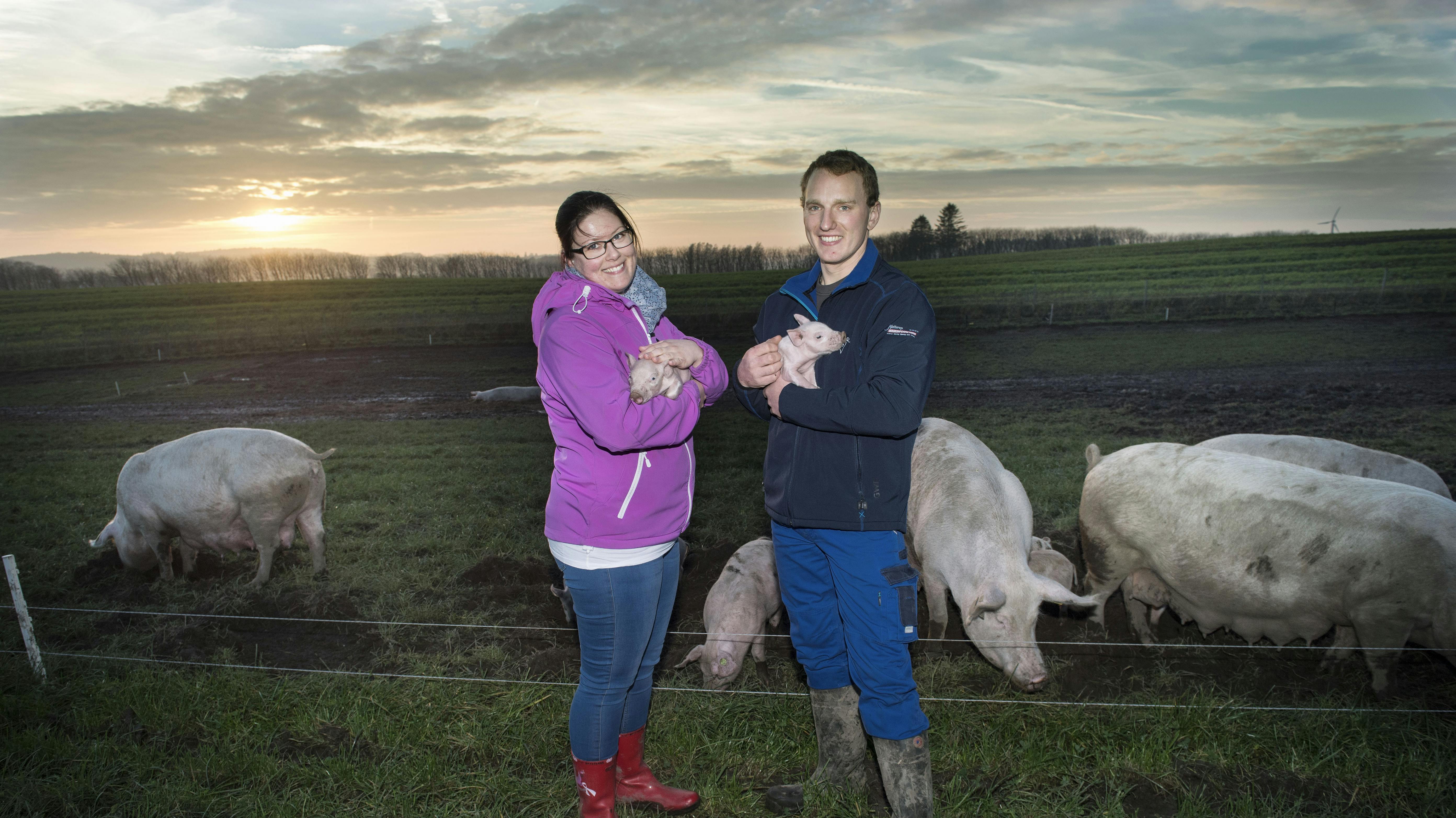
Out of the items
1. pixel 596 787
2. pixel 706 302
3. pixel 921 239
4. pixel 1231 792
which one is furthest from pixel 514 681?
pixel 921 239

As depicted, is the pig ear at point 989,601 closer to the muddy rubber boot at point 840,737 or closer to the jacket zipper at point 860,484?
the muddy rubber boot at point 840,737

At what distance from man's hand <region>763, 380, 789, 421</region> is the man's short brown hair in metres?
0.71

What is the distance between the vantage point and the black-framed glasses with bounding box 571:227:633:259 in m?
2.51

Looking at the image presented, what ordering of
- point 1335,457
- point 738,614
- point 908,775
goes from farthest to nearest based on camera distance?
point 1335,457
point 738,614
point 908,775

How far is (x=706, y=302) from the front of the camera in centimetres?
2873

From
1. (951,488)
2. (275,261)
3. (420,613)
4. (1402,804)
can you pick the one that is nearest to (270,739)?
(420,613)

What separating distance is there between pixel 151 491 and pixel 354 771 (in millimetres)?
4378

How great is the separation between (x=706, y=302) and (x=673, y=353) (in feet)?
87.0

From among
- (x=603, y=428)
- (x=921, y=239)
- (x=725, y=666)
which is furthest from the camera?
(x=921, y=239)

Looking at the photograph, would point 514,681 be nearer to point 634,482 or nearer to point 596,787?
point 596,787

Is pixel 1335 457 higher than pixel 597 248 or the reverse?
the reverse

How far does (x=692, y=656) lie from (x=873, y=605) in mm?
2246

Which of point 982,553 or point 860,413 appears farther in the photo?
point 982,553

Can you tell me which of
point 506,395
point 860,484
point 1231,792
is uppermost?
point 860,484
